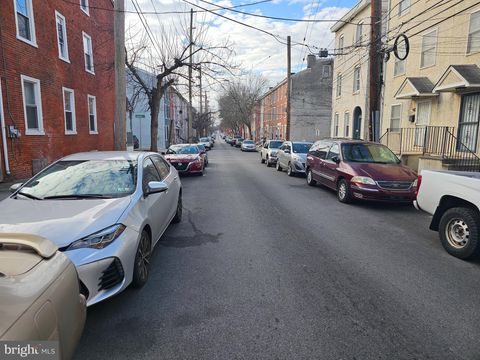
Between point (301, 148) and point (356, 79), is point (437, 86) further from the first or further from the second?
point (356, 79)

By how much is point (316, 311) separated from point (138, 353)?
66.7 inches

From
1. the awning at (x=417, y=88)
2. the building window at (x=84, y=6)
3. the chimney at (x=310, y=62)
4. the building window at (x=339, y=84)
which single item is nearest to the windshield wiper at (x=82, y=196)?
the awning at (x=417, y=88)

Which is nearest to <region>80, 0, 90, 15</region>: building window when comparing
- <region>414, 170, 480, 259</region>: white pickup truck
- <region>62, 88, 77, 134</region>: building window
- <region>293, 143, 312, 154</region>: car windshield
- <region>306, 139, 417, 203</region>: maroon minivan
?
<region>62, 88, 77, 134</region>: building window

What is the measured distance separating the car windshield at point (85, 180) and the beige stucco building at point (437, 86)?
10.8 m

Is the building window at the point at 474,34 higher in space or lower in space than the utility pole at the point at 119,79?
higher

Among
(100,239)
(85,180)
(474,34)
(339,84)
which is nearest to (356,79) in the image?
(339,84)

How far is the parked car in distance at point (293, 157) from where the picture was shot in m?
13.5

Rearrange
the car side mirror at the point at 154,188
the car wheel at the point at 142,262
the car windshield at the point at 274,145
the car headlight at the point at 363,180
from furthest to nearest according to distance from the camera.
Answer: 1. the car windshield at the point at 274,145
2. the car headlight at the point at 363,180
3. the car side mirror at the point at 154,188
4. the car wheel at the point at 142,262

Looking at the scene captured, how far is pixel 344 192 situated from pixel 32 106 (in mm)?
11266

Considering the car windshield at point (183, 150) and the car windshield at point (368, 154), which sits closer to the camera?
the car windshield at point (368, 154)

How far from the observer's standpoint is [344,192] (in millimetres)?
8234

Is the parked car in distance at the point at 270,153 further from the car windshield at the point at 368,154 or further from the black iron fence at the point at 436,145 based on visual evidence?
the car windshield at the point at 368,154

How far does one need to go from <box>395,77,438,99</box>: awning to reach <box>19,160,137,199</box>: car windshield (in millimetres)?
12809

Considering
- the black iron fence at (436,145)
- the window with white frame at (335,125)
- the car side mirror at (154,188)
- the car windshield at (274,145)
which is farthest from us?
the window with white frame at (335,125)
